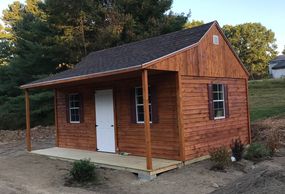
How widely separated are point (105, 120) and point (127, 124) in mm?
1102

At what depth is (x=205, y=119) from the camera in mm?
11516

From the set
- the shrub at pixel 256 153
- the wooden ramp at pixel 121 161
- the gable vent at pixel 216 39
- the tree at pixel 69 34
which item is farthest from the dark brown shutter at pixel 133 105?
the tree at pixel 69 34

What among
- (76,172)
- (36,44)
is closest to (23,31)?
(36,44)

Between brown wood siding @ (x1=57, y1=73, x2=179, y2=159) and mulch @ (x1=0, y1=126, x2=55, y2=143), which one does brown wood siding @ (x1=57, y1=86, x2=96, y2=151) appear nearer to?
brown wood siding @ (x1=57, y1=73, x2=179, y2=159)

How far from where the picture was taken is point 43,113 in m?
24.3

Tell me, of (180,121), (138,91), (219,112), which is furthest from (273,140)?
(138,91)

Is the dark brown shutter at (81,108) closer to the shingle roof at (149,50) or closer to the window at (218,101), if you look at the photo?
the shingle roof at (149,50)

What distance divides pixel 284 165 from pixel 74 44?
51.5ft

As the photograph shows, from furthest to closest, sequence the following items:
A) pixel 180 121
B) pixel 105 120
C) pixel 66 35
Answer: pixel 66 35
pixel 105 120
pixel 180 121

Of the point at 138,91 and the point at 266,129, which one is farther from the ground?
the point at 138,91

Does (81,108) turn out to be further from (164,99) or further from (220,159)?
(220,159)

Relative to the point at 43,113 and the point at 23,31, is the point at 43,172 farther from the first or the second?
the point at 23,31

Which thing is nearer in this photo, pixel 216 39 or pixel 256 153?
pixel 256 153

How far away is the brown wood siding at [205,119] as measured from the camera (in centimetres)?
1081
